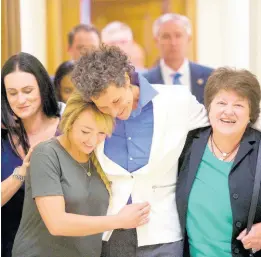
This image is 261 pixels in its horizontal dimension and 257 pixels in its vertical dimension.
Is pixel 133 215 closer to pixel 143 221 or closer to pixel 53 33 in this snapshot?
pixel 143 221

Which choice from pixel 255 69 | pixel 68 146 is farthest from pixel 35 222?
pixel 255 69

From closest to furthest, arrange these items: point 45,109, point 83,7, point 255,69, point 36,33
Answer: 1. point 45,109
2. point 255,69
3. point 36,33
4. point 83,7

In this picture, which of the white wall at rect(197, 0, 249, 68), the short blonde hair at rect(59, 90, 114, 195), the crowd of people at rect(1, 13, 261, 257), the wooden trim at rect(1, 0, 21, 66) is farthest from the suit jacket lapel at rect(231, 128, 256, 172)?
the wooden trim at rect(1, 0, 21, 66)

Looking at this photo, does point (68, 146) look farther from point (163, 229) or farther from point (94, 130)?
point (163, 229)

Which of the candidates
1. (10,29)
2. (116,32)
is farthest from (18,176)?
(116,32)

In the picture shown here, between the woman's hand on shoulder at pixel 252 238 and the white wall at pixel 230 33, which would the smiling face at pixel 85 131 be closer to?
the woman's hand on shoulder at pixel 252 238

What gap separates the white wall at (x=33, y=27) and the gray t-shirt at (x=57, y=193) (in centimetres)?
105

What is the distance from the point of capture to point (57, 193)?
1.73 m

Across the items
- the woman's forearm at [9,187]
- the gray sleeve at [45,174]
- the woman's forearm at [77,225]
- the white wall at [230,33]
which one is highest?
the white wall at [230,33]

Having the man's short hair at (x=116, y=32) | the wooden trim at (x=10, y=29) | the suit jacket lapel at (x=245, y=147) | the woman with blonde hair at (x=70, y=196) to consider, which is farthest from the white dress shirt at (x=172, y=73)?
the woman with blonde hair at (x=70, y=196)

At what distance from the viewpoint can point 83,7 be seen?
11.2 ft

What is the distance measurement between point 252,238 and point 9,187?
94cm

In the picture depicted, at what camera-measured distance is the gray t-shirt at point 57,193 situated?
1747mm

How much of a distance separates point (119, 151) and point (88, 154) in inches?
4.7
